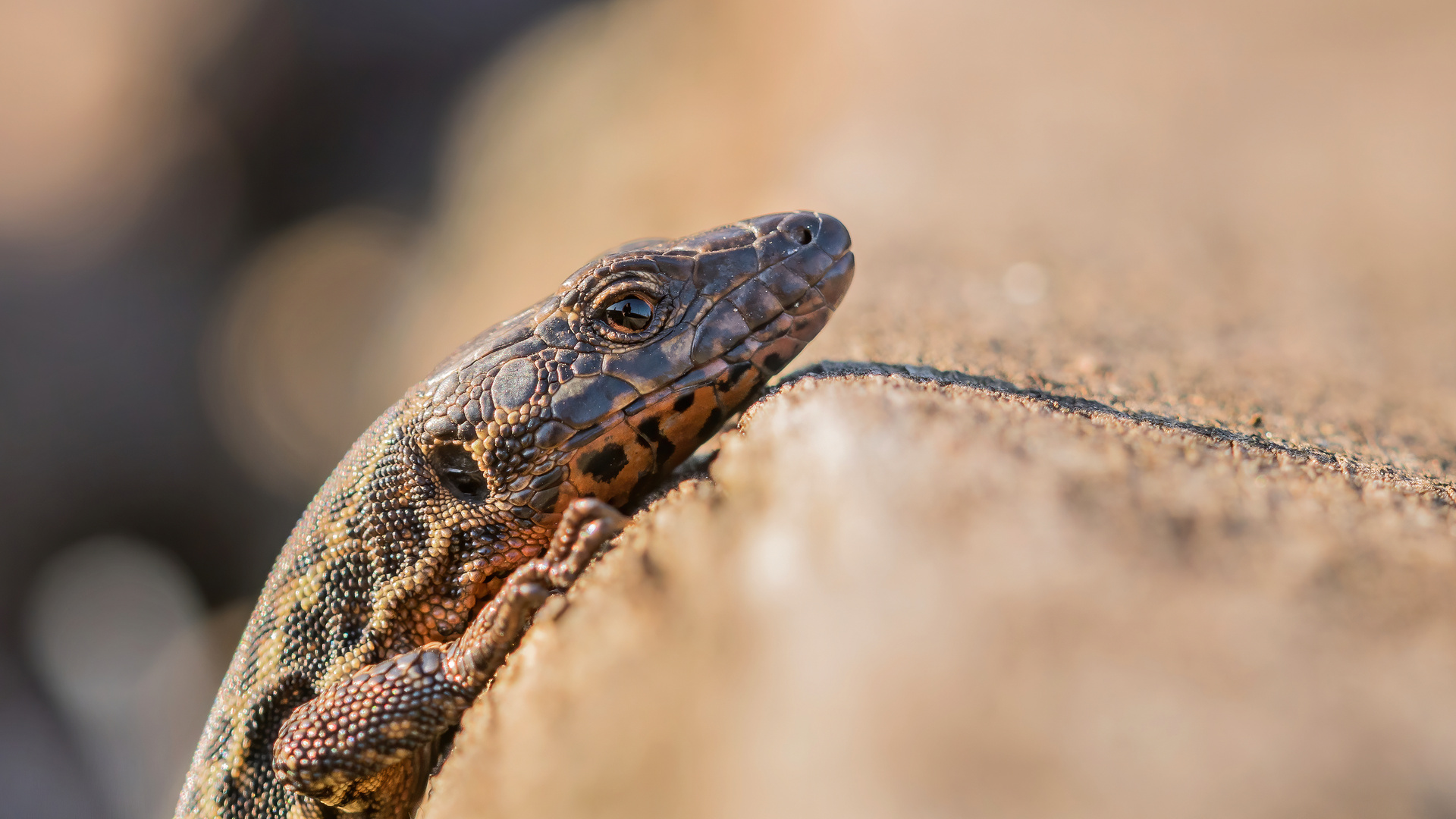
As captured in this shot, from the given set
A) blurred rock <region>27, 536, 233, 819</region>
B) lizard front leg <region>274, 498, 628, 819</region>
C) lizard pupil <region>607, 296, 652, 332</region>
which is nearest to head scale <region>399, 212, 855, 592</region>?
lizard pupil <region>607, 296, 652, 332</region>

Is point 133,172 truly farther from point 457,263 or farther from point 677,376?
point 677,376

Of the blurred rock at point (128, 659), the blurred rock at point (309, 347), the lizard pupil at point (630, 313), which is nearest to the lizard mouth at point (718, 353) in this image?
the lizard pupil at point (630, 313)

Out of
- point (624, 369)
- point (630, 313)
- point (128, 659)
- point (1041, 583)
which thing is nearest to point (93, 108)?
point (128, 659)

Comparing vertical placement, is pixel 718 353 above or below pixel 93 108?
below

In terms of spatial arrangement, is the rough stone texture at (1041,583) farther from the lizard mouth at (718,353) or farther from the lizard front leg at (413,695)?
the lizard mouth at (718,353)

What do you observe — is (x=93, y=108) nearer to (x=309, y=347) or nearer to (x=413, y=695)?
(x=309, y=347)

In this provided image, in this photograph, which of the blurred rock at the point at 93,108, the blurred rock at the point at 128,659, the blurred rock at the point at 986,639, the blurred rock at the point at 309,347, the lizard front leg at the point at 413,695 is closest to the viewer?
the blurred rock at the point at 986,639

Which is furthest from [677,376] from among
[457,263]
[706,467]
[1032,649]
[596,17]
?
[596,17]
